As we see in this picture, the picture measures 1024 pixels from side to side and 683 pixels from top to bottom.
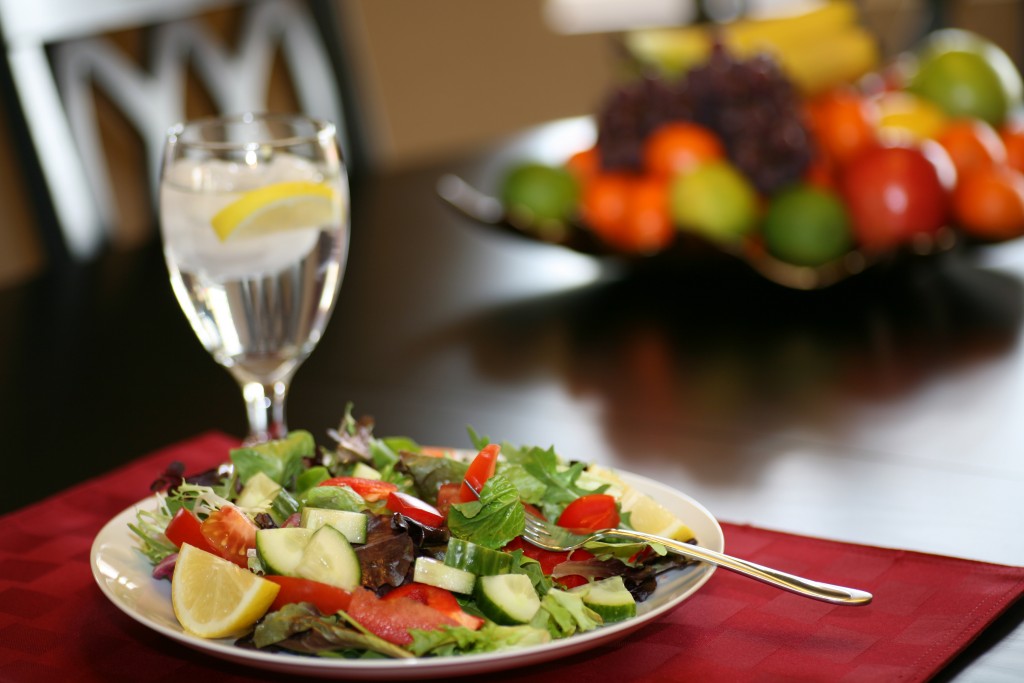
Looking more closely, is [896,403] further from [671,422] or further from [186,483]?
[186,483]

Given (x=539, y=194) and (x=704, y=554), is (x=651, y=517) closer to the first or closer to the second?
(x=704, y=554)

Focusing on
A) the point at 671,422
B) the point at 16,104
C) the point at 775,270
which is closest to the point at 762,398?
the point at 671,422

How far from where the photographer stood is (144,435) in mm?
1131

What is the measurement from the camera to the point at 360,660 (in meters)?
0.60

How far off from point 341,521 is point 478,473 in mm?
87

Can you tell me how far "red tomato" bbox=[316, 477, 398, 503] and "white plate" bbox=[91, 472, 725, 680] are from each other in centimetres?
11

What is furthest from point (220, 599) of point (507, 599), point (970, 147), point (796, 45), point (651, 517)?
point (796, 45)

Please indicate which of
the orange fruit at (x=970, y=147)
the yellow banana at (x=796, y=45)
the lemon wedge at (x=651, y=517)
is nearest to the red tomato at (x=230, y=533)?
the lemon wedge at (x=651, y=517)

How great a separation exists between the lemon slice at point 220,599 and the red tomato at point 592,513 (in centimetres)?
Answer: 18

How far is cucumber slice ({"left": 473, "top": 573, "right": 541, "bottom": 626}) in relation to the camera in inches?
25.6

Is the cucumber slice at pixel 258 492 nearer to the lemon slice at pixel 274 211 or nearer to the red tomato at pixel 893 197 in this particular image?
the lemon slice at pixel 274 211

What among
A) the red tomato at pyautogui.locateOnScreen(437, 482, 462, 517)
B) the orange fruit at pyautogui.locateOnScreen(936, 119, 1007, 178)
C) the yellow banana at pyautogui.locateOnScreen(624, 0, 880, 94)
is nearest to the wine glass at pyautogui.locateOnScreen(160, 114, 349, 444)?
the red tomato at pyautogui.locateOnScreen(437, 482, 462, 517)

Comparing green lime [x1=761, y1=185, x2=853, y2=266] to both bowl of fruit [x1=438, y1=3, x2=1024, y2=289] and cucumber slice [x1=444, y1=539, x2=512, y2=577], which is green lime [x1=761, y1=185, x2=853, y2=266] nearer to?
bowl of fruit [x1=438, y1=3, x2=1024, y2=289]

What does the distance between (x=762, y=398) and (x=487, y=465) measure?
0.47m
